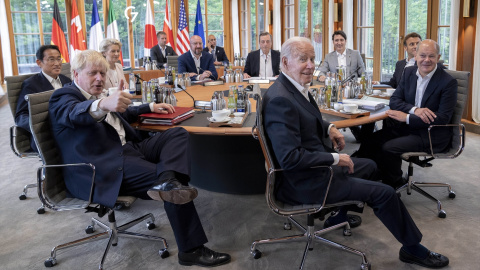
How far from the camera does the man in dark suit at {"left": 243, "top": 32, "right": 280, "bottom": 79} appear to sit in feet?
20.9

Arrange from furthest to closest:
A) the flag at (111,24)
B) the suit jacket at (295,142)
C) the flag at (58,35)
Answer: the flag at (111,24), the flag at (58,35), the suit jacket at (295,142)

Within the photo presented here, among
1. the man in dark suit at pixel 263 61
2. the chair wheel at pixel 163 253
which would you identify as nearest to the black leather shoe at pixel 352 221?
the chair wheel at pixel 163 253

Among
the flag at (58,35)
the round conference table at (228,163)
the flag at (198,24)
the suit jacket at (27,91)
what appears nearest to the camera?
the suit jacket at (27,91)

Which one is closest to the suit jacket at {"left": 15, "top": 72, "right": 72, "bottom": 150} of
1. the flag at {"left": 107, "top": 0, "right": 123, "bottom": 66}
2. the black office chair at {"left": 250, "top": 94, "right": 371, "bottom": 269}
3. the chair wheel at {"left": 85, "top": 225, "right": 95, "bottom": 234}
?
the chair wheel at {"left": 85, "top": 225, "right": 95, "bottom": 234}

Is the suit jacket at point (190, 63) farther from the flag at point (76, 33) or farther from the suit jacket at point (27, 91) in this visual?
the flag at point (76, 33)

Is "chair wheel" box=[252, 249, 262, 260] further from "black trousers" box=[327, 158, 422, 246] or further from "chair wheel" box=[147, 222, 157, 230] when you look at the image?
"chair wheel" box=[147, 222, 157, 230]

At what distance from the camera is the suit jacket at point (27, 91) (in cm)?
354

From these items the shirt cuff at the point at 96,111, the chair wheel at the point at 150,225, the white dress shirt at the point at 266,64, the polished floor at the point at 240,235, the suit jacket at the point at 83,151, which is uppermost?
the white dress shirt at the point at 266,64

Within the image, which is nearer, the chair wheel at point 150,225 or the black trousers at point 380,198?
the black trousers at point 380,198

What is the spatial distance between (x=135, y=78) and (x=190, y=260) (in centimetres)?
260

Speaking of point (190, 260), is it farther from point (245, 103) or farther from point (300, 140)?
point (245, 103)

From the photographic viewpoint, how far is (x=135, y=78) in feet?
15.8

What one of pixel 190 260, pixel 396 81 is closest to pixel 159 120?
pixel 190 260

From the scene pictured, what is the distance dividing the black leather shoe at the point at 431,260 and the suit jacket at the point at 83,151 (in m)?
1.66
